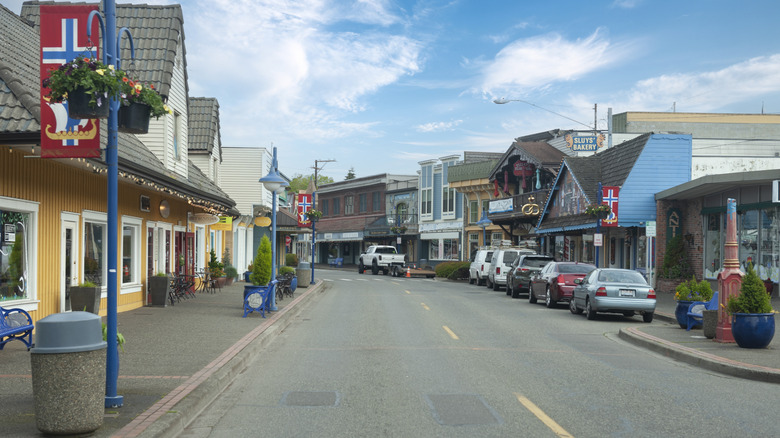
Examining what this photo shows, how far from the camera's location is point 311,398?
8.80m

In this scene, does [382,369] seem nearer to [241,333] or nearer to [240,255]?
[241,333]

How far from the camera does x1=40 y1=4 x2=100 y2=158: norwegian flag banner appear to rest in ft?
28.1

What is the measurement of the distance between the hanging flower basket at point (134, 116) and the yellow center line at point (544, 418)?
17.6 ft

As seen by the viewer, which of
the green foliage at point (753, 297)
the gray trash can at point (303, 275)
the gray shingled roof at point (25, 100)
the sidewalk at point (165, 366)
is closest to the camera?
the sidewalk at point (165, 366)

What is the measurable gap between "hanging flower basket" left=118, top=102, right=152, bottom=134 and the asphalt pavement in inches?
117

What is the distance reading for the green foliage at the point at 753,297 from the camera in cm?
1254

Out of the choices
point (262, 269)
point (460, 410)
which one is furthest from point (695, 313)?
point (262, 269)

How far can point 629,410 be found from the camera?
8.16 meters

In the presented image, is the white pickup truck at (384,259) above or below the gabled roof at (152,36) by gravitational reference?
below

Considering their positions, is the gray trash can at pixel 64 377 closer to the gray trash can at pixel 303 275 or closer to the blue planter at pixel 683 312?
the blue planter at pixel 683 312

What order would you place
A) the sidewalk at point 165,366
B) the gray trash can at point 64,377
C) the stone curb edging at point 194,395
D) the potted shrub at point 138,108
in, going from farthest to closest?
the potted shrub at point 138,108, the sidewalk at point 165,366, the stone curb edging at point 194,395, the gray trash can at point 64,377

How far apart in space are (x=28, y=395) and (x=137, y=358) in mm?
2848

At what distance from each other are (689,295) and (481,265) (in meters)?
23.7

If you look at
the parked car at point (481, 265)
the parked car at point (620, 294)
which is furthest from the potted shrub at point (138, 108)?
the parked car at point (481, 265)
